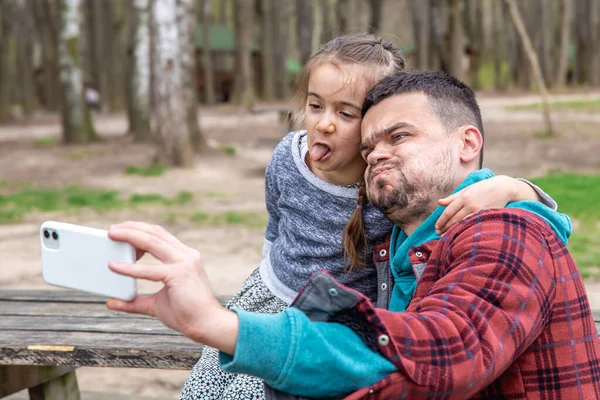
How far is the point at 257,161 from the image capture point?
14.2 meters

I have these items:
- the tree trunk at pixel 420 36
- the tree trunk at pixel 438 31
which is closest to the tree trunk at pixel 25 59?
the tree trunk at pixel 420 36

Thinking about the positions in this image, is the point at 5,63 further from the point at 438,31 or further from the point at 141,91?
the point at 438,31

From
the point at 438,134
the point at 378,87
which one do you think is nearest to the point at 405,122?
the point at 438,134

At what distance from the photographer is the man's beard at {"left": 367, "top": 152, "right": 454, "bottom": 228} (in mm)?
1707

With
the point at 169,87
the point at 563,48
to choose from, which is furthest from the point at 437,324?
the point at 563,48

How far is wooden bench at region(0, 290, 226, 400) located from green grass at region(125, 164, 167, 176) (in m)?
8.95

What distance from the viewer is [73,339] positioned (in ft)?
8.70

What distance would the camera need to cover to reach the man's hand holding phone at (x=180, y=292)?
125 cm

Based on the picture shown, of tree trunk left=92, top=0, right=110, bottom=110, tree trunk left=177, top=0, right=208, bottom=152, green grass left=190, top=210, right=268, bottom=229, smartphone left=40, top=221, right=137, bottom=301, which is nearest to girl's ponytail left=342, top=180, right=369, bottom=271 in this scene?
smartphone left=40, top=221, right=137, bottom=301

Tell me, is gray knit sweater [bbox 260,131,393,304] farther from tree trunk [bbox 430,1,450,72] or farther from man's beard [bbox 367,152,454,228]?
tree trunk [bbox 430,1,450,72]

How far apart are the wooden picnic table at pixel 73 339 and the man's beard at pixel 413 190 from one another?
3.41 ft

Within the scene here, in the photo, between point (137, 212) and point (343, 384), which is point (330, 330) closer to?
point (343, 384)

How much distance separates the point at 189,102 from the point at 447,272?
1258cm

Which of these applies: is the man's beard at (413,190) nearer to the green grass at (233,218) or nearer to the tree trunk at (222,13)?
the green grass at (233,218)
